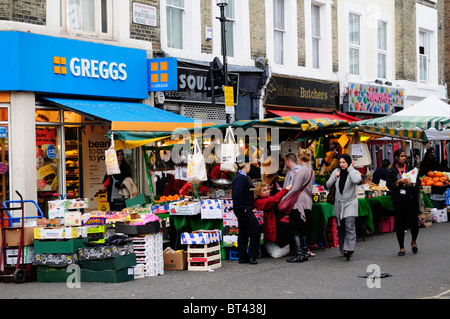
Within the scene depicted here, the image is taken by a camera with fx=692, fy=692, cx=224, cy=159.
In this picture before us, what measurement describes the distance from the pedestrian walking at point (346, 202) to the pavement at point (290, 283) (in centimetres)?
33

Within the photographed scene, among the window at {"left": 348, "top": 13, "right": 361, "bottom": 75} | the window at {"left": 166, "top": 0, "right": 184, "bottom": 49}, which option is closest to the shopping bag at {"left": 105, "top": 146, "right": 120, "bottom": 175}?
the window at {"left": 166, "top": 0, "right": 184, "bottom": 49}

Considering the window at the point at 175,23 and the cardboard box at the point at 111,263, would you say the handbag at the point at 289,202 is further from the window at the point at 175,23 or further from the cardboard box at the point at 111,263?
the window at the point at 175,23

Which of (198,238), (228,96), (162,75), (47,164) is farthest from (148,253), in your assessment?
(162,75)

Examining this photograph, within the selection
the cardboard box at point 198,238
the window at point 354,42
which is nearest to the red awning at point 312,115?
the window at point 354,42

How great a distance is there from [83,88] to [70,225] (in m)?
4.92

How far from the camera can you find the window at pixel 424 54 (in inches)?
1092

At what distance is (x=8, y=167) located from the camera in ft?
45.5

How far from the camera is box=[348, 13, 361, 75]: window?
24125mm

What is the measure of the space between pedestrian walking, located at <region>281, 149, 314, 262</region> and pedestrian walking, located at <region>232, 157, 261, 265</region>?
0.65m

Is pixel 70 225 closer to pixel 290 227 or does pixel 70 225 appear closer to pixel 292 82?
pixel 290 227

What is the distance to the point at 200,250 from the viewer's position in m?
11.2

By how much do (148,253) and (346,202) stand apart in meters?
3.54

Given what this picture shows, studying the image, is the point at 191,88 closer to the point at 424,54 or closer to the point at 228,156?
the point at 228,156
